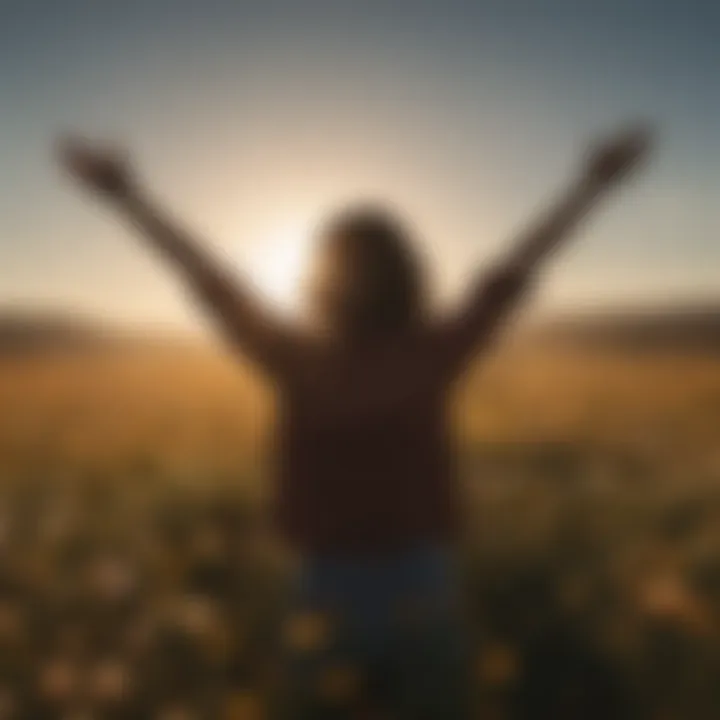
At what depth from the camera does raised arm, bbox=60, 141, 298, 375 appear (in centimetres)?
108

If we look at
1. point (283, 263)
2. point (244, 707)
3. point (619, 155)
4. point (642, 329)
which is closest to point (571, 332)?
point (642, 329)

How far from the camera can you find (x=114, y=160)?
3.77 feet

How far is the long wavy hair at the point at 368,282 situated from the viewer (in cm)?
110

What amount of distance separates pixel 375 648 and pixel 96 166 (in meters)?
0.57

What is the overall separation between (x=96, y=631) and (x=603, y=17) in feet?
2.82

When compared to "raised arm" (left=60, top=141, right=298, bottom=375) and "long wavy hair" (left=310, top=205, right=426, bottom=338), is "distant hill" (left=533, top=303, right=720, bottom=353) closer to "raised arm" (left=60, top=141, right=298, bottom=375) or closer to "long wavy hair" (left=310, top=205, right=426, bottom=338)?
"long wavy hair" (left=310, top=205, right=426, bottom=338)

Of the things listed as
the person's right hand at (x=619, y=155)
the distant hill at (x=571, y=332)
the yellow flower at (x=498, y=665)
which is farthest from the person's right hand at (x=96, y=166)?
the yellow flower at (x=498, y=665)

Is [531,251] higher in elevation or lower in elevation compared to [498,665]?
higher

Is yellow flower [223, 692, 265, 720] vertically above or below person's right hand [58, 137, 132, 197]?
below

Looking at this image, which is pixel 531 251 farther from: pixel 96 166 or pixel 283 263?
pixel 96 166

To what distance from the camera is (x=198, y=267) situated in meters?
1.07

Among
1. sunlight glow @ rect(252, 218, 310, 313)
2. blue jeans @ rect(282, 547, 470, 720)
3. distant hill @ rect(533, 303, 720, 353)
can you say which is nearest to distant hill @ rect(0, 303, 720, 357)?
distant hill @ rect(533, 303, 720, 353)

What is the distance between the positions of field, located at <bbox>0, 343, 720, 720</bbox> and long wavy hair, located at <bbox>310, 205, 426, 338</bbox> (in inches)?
4.2

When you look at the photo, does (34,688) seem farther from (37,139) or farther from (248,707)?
(37,139)
